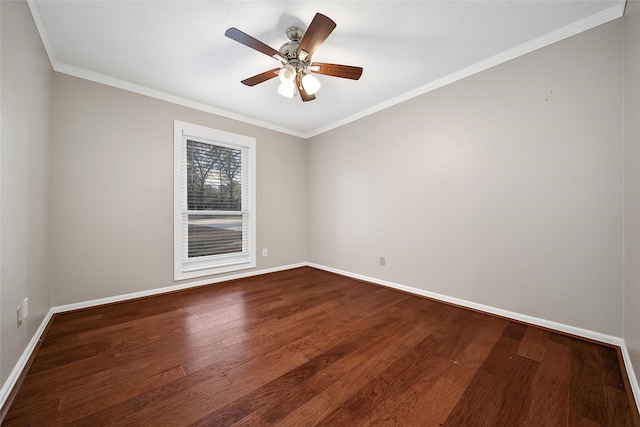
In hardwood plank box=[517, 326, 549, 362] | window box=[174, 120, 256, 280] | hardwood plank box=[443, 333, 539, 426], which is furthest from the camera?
window box=[174, 120, 256, 280]

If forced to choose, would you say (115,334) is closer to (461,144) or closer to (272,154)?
(272,154)

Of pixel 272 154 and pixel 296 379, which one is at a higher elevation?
pixel 272 154

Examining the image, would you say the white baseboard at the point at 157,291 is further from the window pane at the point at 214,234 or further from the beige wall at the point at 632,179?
the beige wall at the point at 632,179

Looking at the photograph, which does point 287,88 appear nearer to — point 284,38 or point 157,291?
point 284,38

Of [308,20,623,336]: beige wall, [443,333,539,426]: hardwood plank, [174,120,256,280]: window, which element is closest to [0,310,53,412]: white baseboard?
[174,120,256,280]: window

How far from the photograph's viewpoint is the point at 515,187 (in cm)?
210

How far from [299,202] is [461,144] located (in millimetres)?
2642

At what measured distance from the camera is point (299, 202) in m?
4.25

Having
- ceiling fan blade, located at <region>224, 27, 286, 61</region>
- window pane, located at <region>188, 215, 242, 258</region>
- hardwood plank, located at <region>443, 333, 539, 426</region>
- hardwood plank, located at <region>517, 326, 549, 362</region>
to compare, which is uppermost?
ceiling fan blade, located at <region>224, 27, 286, 61</region>

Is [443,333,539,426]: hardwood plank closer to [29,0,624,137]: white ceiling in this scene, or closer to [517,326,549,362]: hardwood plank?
[517,326,549,362]: hardwood plank

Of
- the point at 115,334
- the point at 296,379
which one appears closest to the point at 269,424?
the point at 296,379

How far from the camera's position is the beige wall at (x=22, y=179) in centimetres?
129

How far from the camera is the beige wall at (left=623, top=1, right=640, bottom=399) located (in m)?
1.35

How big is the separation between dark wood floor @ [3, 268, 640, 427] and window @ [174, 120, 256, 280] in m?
0.98
